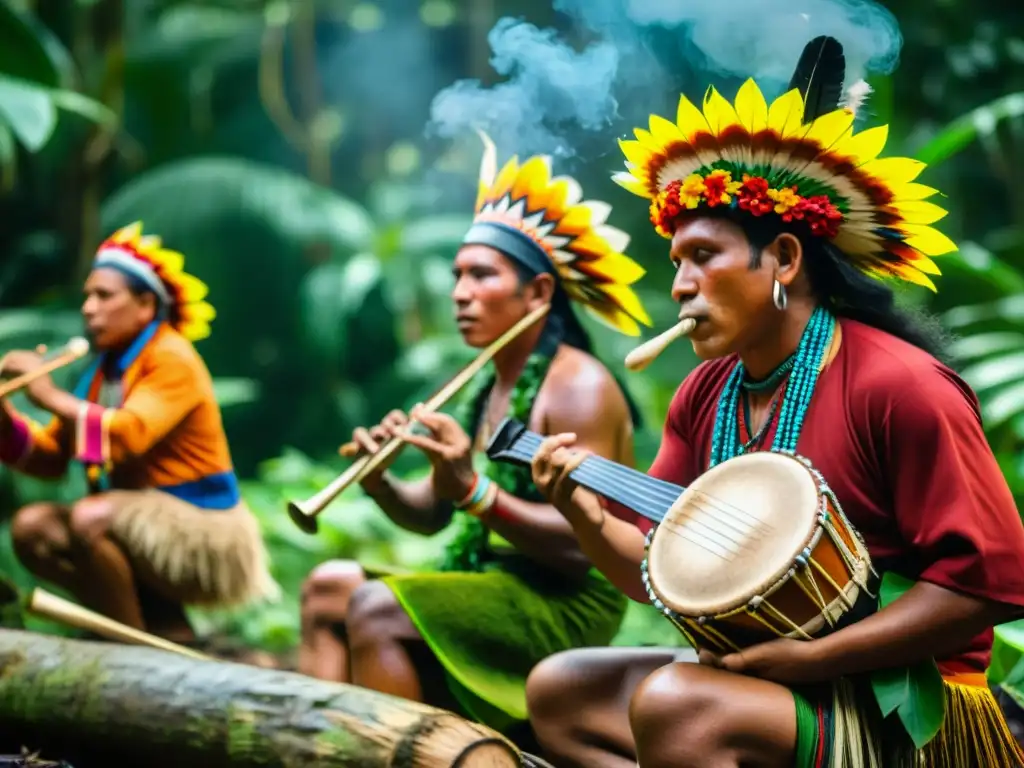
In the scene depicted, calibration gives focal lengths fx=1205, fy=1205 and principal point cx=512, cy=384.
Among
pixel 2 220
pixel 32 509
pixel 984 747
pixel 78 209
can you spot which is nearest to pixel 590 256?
pixel 984 747

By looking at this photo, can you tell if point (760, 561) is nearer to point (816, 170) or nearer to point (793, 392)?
Answer: point (793, 392)

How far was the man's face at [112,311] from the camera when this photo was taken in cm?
432

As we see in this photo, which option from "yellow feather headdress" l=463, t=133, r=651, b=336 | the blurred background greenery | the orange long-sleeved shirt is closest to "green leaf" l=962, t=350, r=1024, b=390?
the blurred background greenery

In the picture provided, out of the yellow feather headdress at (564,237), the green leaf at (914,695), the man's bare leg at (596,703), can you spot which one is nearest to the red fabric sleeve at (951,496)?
the green leaf at (914,695)

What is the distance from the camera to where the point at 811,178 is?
2547mm

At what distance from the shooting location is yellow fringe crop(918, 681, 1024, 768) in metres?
2.34

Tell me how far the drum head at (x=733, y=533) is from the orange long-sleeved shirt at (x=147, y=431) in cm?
230

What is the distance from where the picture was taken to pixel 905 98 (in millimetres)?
7762

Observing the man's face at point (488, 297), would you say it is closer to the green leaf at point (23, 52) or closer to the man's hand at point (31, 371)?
the man's hand at point (31, 371)

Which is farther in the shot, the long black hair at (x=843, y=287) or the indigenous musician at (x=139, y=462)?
the indigenous musician at (x=139, y=462)

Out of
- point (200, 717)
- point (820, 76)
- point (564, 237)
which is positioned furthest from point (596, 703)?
point (820, 76)

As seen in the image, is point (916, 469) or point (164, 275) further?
point (164, 275)

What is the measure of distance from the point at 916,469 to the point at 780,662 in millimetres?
449

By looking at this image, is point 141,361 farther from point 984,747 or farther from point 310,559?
Result: point 984,747
